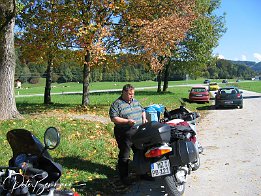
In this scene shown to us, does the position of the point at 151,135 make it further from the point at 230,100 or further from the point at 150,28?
the point at 230,100

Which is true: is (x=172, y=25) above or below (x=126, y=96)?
above

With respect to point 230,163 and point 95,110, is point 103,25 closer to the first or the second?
point 95,110

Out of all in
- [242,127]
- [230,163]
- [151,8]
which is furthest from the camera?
[151,8]

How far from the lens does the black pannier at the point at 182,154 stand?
589 centimetres

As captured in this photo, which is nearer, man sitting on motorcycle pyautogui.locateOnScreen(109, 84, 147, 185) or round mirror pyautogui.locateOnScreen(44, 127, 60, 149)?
round mirror pyautogui.locateOnScreen(44, 127, 60, 149)

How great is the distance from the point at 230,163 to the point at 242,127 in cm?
673

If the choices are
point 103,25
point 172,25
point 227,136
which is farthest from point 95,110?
point 227,136

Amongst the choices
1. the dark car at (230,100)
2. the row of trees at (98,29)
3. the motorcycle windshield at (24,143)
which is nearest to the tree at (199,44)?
the dark car at (230,100)

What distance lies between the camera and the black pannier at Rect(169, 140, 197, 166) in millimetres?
5887

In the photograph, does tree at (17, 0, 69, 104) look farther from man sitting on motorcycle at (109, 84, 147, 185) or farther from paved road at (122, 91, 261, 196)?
man sitting on motorcycle at (109, 84, 147, 185)

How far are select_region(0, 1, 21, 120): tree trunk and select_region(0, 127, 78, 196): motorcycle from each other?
8009 millimetres

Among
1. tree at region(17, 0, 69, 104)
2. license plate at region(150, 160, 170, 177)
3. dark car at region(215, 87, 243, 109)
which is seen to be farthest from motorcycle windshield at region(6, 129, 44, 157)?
dark car at region(215, 87, 243, 109)

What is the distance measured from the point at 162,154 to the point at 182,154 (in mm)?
339

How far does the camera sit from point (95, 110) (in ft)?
57.4
